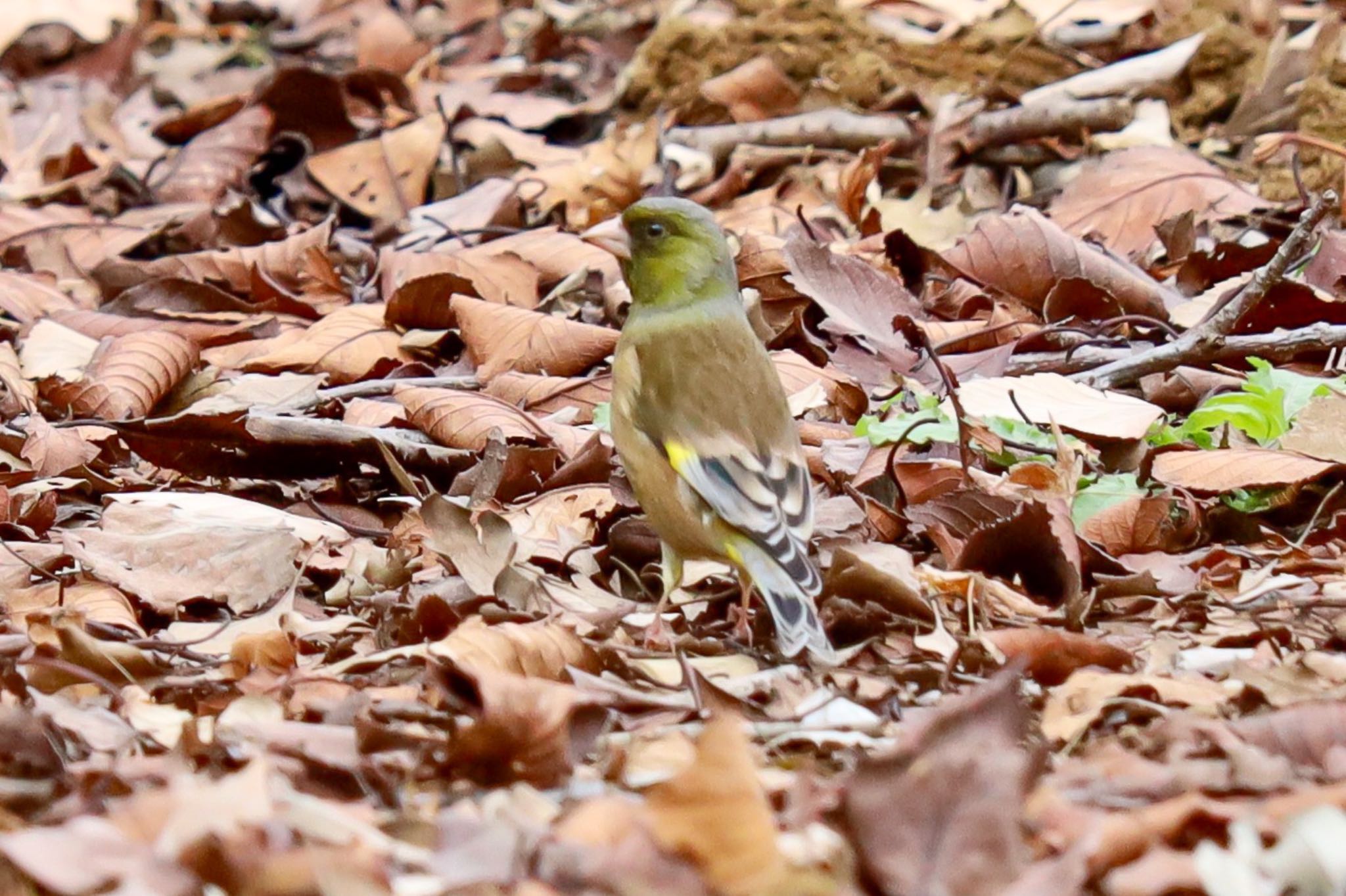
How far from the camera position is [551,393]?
518 cm

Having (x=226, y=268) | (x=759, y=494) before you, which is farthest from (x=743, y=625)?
(x=226, y=268)

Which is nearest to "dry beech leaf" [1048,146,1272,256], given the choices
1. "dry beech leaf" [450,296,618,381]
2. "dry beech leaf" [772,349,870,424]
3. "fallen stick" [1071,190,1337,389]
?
"fallen stick" [1071,190,1337,389]

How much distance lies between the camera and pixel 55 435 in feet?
15.6

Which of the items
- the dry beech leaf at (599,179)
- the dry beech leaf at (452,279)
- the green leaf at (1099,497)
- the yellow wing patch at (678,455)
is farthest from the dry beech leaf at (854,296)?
the dry beech leaf at (599,179)

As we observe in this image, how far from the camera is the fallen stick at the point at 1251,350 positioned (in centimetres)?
493

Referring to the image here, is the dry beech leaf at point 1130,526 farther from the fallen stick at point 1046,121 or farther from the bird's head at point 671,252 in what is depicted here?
the fallen stick at point 1046,121

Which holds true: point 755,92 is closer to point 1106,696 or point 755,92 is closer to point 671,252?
point 671,252

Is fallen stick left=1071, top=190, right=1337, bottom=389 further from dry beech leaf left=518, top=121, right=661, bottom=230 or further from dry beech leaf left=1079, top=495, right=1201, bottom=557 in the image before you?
dry beech leaf left=518, top=121, right=661, bottom=230

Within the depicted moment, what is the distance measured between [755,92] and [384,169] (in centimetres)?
165

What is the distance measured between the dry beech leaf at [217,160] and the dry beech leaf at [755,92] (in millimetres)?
2027

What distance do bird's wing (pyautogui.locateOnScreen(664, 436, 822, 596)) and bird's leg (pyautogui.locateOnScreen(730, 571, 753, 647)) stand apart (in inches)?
6.3

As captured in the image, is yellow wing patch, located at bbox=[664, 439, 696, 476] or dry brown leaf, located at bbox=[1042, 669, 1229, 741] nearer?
dry brown leaf, located at bbox=[1042, 669, 1229, 741]

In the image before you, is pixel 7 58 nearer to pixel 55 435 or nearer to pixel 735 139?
pixel 735 139

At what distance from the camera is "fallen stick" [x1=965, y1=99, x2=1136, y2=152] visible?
7.07 metres
